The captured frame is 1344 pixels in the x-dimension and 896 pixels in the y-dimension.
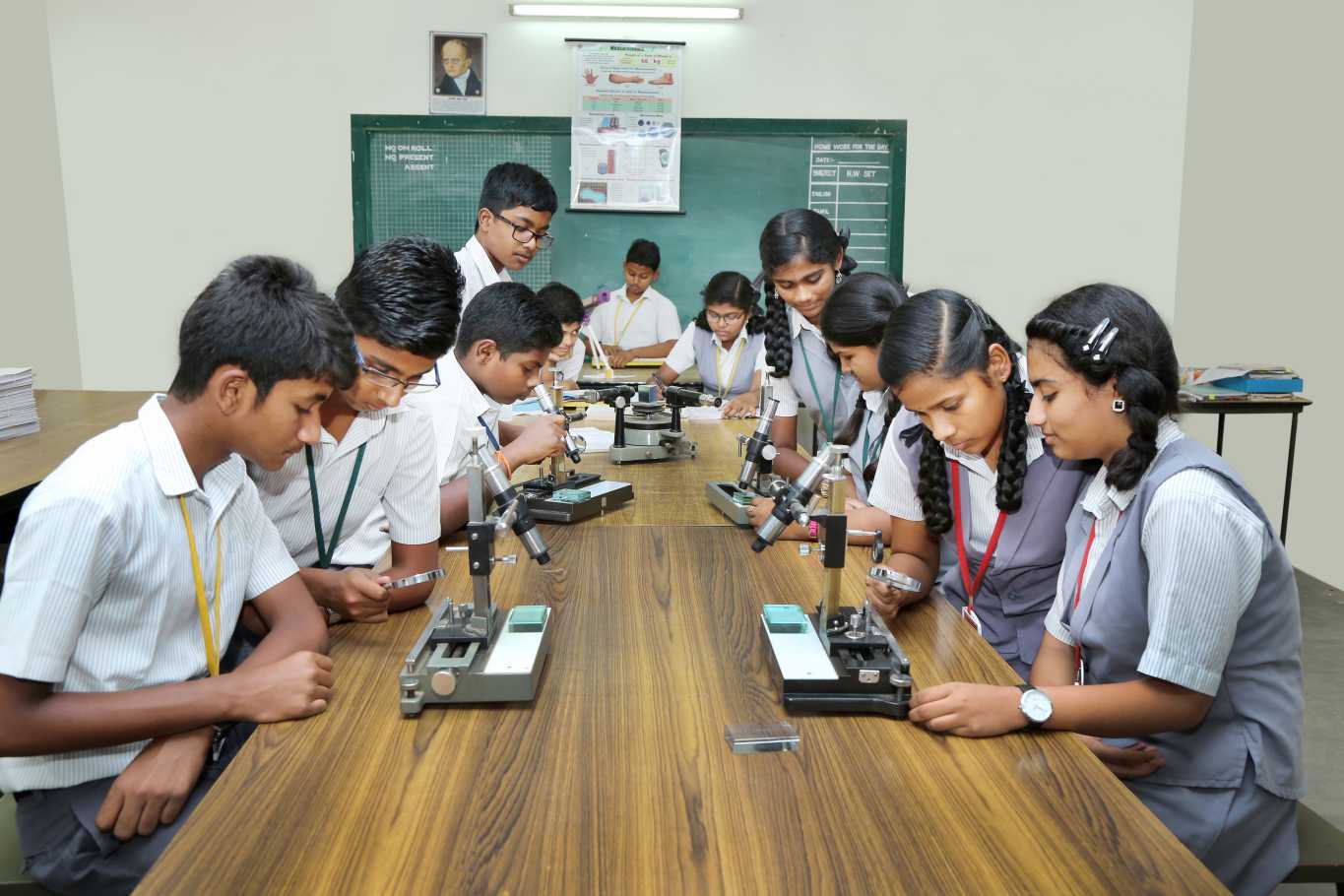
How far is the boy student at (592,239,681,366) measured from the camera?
18.4 ft

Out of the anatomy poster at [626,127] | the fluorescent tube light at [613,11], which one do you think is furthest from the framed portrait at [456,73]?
the anatomy poster at [626,127]

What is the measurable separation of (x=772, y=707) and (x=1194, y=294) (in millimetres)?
5185

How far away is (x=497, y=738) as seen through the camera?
1.24 m

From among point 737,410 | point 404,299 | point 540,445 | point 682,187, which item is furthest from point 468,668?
point 682,187

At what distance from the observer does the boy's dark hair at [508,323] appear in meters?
2.64

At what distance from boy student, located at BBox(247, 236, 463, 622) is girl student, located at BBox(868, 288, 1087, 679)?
88 cm

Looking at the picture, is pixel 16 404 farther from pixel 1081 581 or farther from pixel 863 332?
pixel 1081 581

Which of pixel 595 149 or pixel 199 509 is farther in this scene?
pixel 595 149

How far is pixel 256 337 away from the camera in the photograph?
53.2 inches

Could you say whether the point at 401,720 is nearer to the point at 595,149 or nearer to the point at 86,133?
the point at 595,149

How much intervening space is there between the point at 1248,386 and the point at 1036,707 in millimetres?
3624

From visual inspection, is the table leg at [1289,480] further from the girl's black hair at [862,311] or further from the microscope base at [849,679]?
the microscope base at [849,679]

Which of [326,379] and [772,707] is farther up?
[326,379]

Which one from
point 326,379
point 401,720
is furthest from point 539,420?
point 401,720
